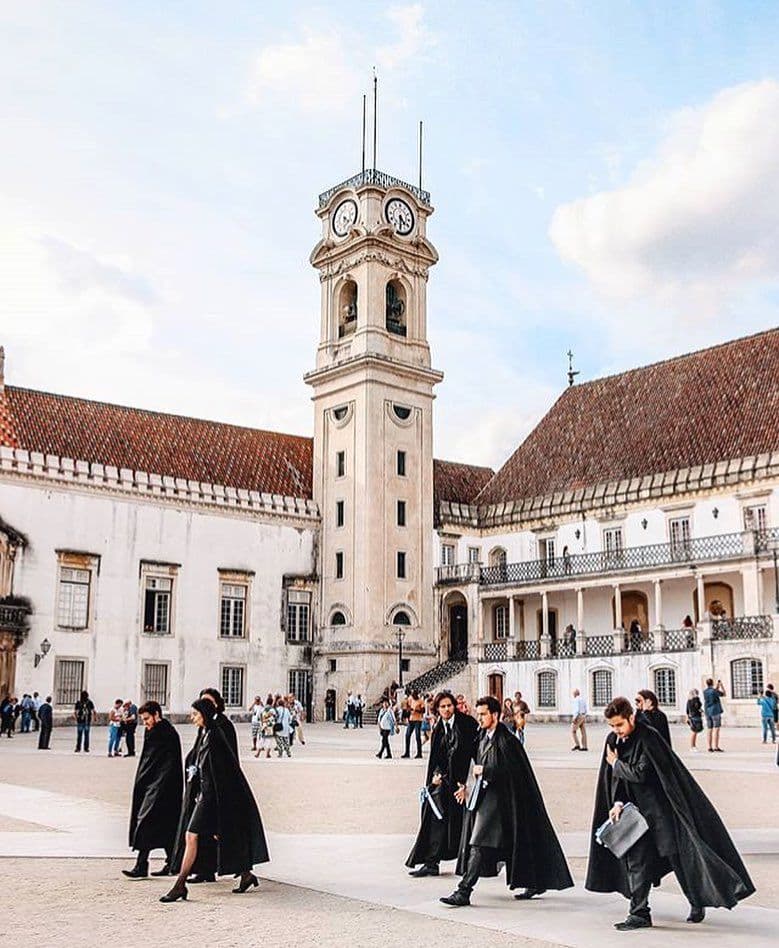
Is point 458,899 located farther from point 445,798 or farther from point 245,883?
point 245,883

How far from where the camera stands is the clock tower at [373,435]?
47.5 metres

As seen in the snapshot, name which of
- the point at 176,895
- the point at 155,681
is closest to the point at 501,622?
the point at 155,681

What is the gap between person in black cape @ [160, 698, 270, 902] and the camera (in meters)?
8.91

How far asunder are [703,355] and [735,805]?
3617cm

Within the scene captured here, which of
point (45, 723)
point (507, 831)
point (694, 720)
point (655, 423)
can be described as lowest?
point (507, 831)

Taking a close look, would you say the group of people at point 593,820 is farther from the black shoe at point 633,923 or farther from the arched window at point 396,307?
the arched window at point 396,307

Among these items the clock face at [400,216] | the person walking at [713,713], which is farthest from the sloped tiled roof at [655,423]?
the person walking at [713,713]

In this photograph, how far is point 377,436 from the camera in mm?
48688

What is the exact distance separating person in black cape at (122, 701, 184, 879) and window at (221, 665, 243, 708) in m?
36.2

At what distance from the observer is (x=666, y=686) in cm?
3928

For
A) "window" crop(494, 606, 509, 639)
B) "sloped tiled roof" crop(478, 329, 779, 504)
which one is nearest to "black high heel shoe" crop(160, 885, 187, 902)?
"sloped tiled roof" crop(478, 329, 779, 504)

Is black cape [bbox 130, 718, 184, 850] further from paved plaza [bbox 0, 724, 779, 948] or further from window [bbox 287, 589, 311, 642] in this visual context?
window [bbox 287, 589, 311, 642]

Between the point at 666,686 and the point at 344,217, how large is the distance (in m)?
25.2

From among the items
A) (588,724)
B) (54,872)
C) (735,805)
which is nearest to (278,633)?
(588,724)
